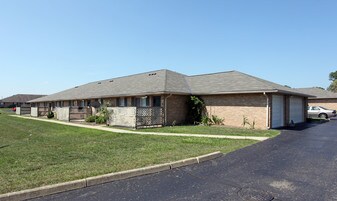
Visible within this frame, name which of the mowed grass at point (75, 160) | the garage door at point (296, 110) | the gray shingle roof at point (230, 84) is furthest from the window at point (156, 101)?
the garage door at point (296, 110)

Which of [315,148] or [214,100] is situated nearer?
[315,148]

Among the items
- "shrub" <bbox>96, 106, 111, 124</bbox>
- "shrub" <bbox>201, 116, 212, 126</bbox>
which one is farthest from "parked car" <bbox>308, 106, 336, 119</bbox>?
"shrub" <bbox>96, 106, 111, 124</bbox>

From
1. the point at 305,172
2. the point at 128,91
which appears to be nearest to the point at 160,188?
the point at 305,172

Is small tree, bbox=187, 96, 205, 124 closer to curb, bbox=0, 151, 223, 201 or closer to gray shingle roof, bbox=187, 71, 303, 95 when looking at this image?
gray shingle roof, bbox=187, 71, 303, 95

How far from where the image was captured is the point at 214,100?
841 inches

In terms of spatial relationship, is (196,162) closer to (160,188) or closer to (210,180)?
(210,180)

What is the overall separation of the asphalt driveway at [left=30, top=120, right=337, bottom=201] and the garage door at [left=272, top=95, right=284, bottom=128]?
1040cm

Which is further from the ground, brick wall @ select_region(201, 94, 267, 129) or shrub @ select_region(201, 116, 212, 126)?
brick wall @ select_region(201, 94, 267, 129)

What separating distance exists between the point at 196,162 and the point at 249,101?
1206 cm

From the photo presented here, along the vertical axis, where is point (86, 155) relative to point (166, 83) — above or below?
below

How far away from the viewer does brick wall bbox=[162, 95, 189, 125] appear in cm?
2095

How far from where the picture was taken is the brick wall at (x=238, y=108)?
1833 cm

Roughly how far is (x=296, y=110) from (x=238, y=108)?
8279mm

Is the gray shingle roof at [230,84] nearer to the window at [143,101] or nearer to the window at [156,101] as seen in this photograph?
the window at [156,101]
